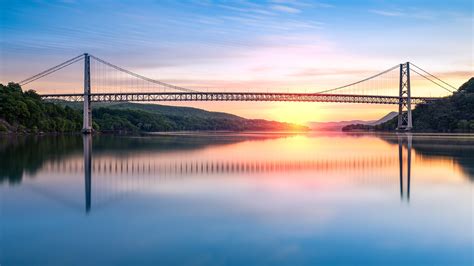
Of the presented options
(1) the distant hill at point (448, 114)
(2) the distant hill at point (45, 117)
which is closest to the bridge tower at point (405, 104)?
(1) the distant hill at point (448, 114)

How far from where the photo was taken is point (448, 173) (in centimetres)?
1730

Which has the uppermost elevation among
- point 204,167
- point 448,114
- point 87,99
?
point 87,99

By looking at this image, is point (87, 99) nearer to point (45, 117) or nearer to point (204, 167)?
point (45, 117)

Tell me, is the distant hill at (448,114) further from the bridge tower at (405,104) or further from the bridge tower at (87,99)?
the bridge tower at (87,99)

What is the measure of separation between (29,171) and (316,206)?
36.4 feet

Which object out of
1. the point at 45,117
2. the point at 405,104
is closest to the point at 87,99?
the point at 45,117

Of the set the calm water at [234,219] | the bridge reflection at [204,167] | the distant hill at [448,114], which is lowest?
the calm water at [234,219]

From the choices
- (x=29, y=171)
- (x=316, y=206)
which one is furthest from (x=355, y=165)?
(x=29, y=171)

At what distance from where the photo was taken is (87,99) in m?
74.2

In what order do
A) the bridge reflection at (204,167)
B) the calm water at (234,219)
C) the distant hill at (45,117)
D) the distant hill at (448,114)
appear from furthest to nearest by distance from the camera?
the distant hill at (448,114) < the distant hill at (45,117) < the bridge reflection at (204,167) < the calm water at (234,219)

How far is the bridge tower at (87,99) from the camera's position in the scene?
239ft

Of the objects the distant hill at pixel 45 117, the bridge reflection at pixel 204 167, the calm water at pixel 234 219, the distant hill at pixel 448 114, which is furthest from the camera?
the distant hill at pixel 448 114

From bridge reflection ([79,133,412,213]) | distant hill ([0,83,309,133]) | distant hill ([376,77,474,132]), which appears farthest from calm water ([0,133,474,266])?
distant hill ([376,77,474,132])

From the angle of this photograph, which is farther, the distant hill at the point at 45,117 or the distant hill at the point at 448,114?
the distant hill at the point at 448,114
